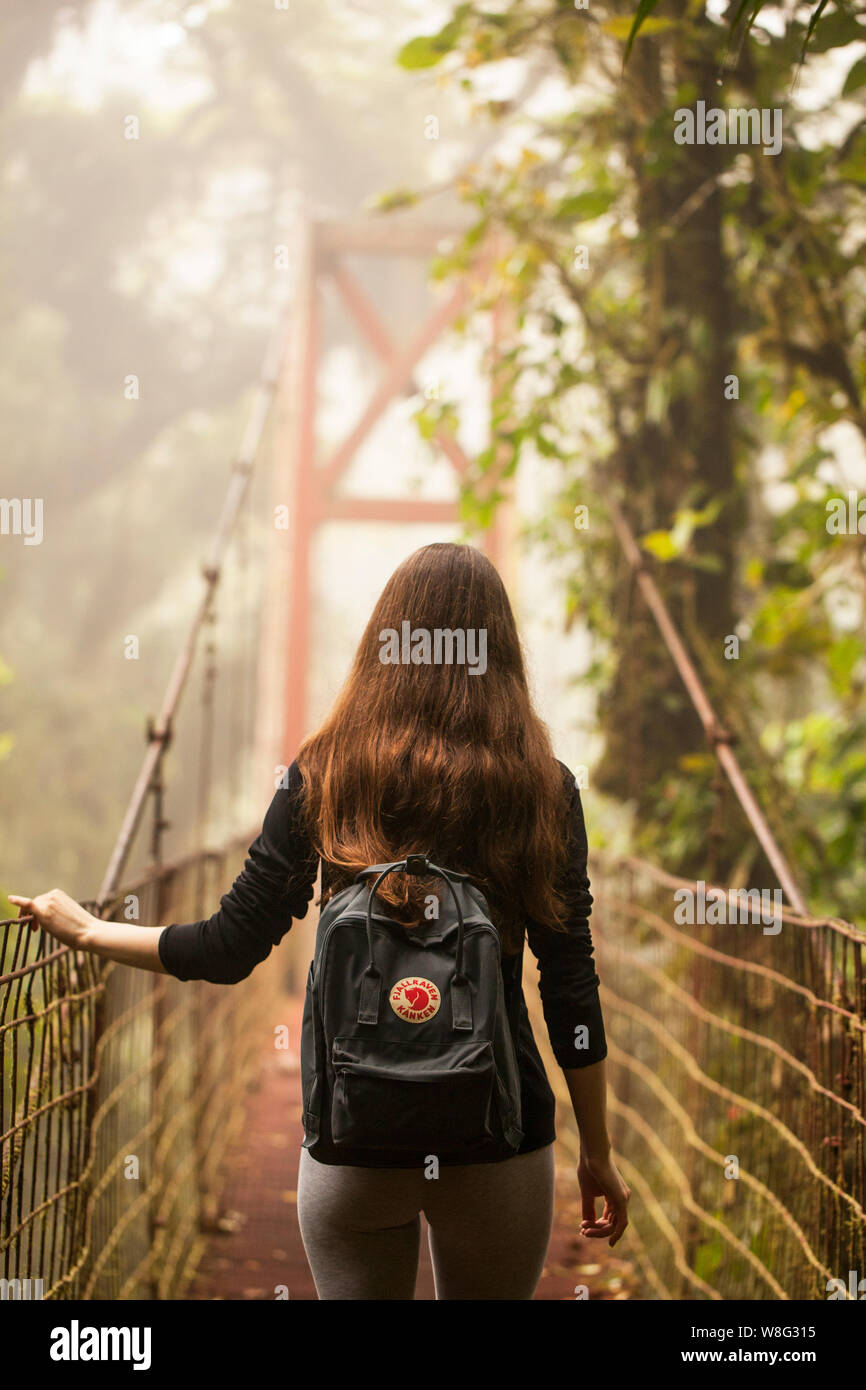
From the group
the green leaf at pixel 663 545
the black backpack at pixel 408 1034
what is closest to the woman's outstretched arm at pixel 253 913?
the black backpack at pixel 408 1034

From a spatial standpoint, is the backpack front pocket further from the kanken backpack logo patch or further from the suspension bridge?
the suspension bridge

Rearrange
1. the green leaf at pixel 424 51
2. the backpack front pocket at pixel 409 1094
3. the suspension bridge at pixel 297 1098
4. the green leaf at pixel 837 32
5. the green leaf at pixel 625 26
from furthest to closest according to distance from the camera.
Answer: the green leaf at pixel 424 51, the green leaf at pixel 625 26, the green leaf at pixel 837 32, the suspension bridge at pixel 297 1098, the backpack front pocket at pixel 409 1094

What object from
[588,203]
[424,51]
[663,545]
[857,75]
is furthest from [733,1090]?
[424,51]

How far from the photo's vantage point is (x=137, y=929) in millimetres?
1032

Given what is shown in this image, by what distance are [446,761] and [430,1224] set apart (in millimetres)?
327

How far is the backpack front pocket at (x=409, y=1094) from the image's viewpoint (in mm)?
839

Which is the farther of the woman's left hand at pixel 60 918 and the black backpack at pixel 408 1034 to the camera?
the woman's left hand at pixel 60 918

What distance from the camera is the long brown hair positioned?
94cm

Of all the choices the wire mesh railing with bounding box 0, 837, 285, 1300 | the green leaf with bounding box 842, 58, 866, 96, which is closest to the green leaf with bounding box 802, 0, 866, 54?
the green leaf with bounding box 842, 58, 866, 96

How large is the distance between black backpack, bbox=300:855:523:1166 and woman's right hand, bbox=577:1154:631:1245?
187mm

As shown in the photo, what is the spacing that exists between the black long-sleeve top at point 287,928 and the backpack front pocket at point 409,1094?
0.12 meters

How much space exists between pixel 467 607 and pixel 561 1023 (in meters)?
0.32

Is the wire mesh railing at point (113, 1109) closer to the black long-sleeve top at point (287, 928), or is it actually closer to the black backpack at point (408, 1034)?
the black long-sleeve top at point (287, 928)

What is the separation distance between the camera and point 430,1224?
949 mm
